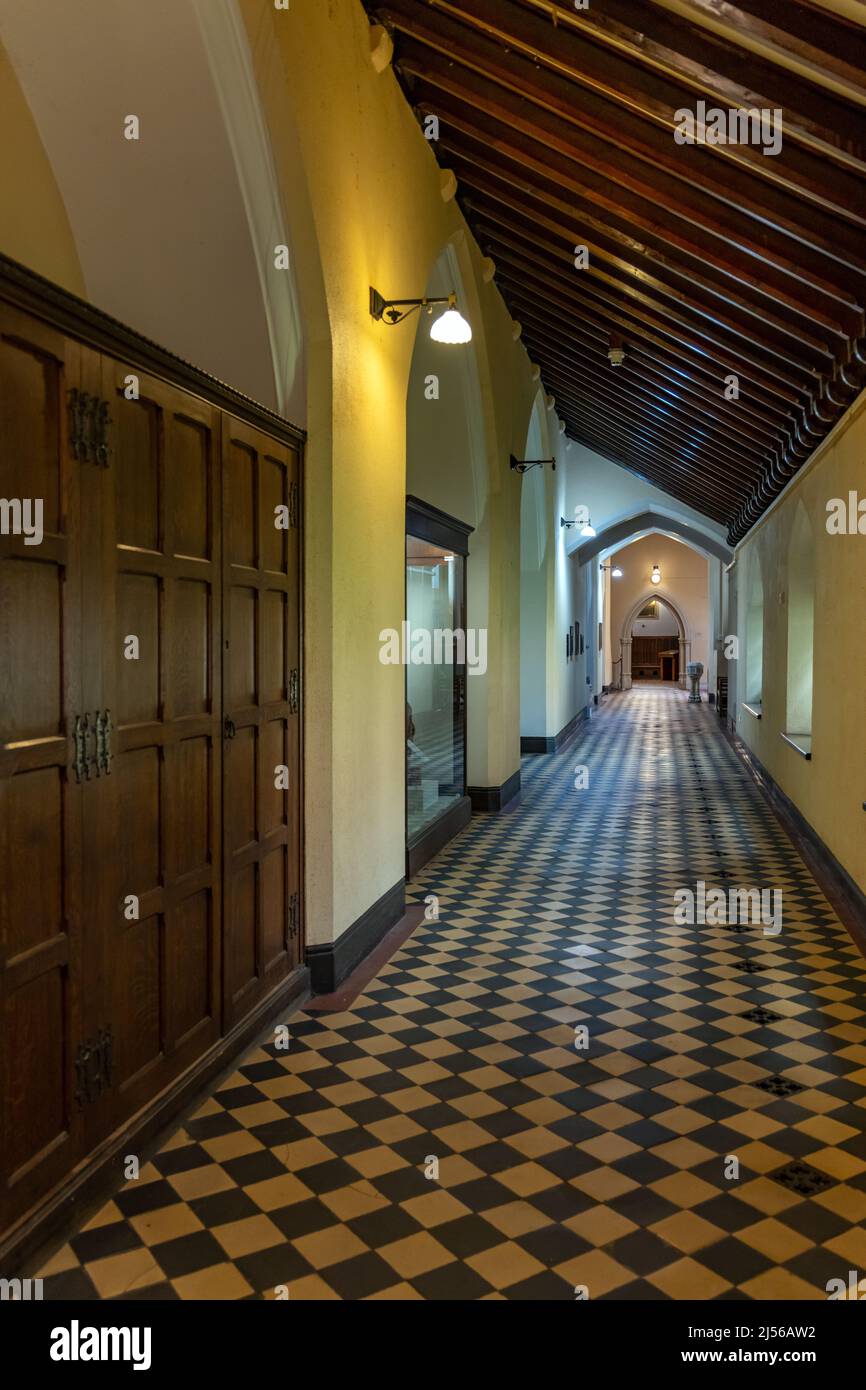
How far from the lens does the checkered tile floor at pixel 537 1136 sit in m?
2.78

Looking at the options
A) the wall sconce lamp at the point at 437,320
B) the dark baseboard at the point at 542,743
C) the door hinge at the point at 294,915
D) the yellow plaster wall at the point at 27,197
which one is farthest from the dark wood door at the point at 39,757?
the dark baseboard at the point at 542,743

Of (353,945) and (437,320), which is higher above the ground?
(437,320)

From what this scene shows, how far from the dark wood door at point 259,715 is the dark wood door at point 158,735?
0.14 metres

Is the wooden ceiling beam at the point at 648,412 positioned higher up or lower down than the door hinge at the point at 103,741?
higher up

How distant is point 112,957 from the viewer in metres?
3.21

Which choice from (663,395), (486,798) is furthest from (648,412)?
(486,798)

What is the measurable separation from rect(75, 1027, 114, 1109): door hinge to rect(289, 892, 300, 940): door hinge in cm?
168

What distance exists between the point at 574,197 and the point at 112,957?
5472 mm

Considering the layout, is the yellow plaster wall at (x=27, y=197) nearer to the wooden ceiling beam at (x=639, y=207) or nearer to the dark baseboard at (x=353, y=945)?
the wooden ceiling beam at (x=639, y=207)

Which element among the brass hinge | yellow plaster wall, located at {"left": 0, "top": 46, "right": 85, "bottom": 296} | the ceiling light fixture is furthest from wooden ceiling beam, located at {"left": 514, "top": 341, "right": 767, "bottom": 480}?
the brass hinge

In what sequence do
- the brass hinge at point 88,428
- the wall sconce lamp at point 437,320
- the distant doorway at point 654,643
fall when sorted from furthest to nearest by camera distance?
the distant doorway at point 654,643, the wall sconce lamp at point 437,320, the brass hinge at point 88,428

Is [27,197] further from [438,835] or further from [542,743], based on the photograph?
[542,743]

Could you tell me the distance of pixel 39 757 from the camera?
2.78m

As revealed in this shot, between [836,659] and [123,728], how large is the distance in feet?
17.1
